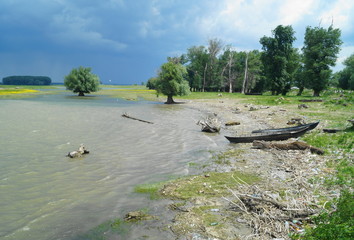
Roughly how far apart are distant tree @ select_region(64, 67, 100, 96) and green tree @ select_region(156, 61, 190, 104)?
3197 centimetres

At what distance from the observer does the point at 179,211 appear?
756cm

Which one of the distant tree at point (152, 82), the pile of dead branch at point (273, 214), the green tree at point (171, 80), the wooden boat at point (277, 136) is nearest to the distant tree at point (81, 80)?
the distant tree at point (152, 82)

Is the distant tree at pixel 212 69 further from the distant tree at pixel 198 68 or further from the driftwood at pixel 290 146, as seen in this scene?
the driftwood at pixel 290 146

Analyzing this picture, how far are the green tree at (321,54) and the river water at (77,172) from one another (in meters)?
42.0

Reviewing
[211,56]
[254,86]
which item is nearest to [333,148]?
[254,86]

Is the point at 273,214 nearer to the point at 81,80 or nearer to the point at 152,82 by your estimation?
the point at 152,82

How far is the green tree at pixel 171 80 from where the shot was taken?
5459 centimetres

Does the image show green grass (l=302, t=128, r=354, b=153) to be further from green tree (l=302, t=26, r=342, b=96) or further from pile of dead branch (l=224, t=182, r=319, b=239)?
green tree (l=302, t=26, r=342, b=96)

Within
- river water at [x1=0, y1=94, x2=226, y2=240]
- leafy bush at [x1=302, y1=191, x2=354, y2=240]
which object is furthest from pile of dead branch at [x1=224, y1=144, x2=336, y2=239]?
river water at [x1=0, y1=94, x2=226, y2=240]

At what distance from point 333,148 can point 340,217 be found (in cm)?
951

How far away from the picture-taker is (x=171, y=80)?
54.6 m

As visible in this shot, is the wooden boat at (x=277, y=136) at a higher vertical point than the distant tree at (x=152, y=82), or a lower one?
lower

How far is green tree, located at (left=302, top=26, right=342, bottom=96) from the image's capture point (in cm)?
5038

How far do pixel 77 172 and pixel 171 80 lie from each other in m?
45.0
